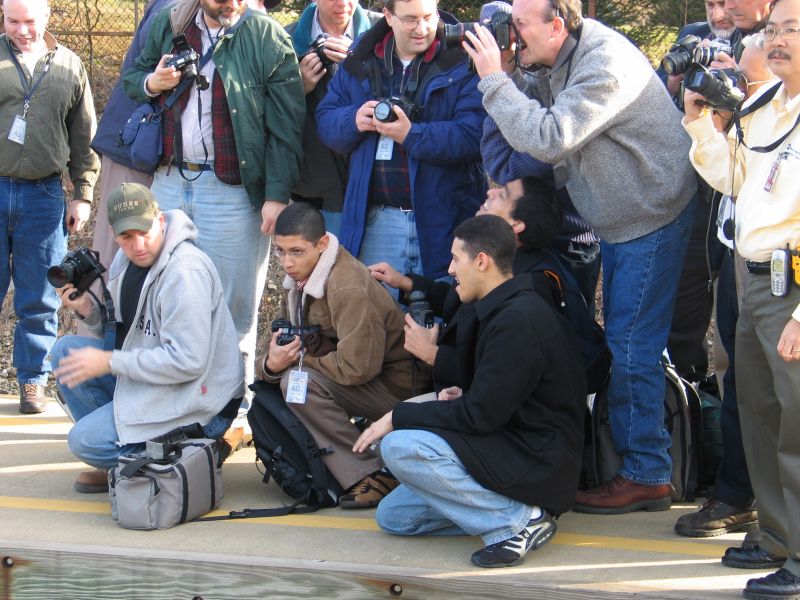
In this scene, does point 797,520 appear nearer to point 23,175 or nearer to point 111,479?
point 111,479

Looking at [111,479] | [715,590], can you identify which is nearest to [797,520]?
[715,590]

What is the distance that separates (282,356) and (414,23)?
1535 millimetres

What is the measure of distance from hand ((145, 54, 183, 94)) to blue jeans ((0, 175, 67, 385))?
1.28 metres

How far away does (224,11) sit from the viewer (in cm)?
507

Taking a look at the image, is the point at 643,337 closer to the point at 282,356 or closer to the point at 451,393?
the point at 451,393

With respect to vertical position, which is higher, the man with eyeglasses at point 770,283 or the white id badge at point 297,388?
the man with eyeglasses at point 770,283

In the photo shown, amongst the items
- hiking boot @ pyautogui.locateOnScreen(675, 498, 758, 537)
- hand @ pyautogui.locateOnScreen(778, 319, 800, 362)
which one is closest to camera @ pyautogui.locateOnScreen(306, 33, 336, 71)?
hiking boot @ pyautogui.locateOnScreen(675, 498, 758, 537)

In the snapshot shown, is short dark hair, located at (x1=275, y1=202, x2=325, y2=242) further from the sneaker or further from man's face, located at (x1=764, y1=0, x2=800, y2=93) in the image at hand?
man's face, located at (x1=764, y1=0, x2=800, y2=93)

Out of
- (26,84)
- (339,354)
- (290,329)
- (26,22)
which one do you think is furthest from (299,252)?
(26,22)

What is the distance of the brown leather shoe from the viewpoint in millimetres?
4234

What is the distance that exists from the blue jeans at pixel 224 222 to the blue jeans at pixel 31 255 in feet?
3.34

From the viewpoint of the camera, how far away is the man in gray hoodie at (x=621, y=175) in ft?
13.1

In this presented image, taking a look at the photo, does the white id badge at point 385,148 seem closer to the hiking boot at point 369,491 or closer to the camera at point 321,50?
the camera at point 321,50

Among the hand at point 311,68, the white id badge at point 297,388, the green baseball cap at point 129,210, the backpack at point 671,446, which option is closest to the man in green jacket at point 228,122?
the hand at point 311,68
